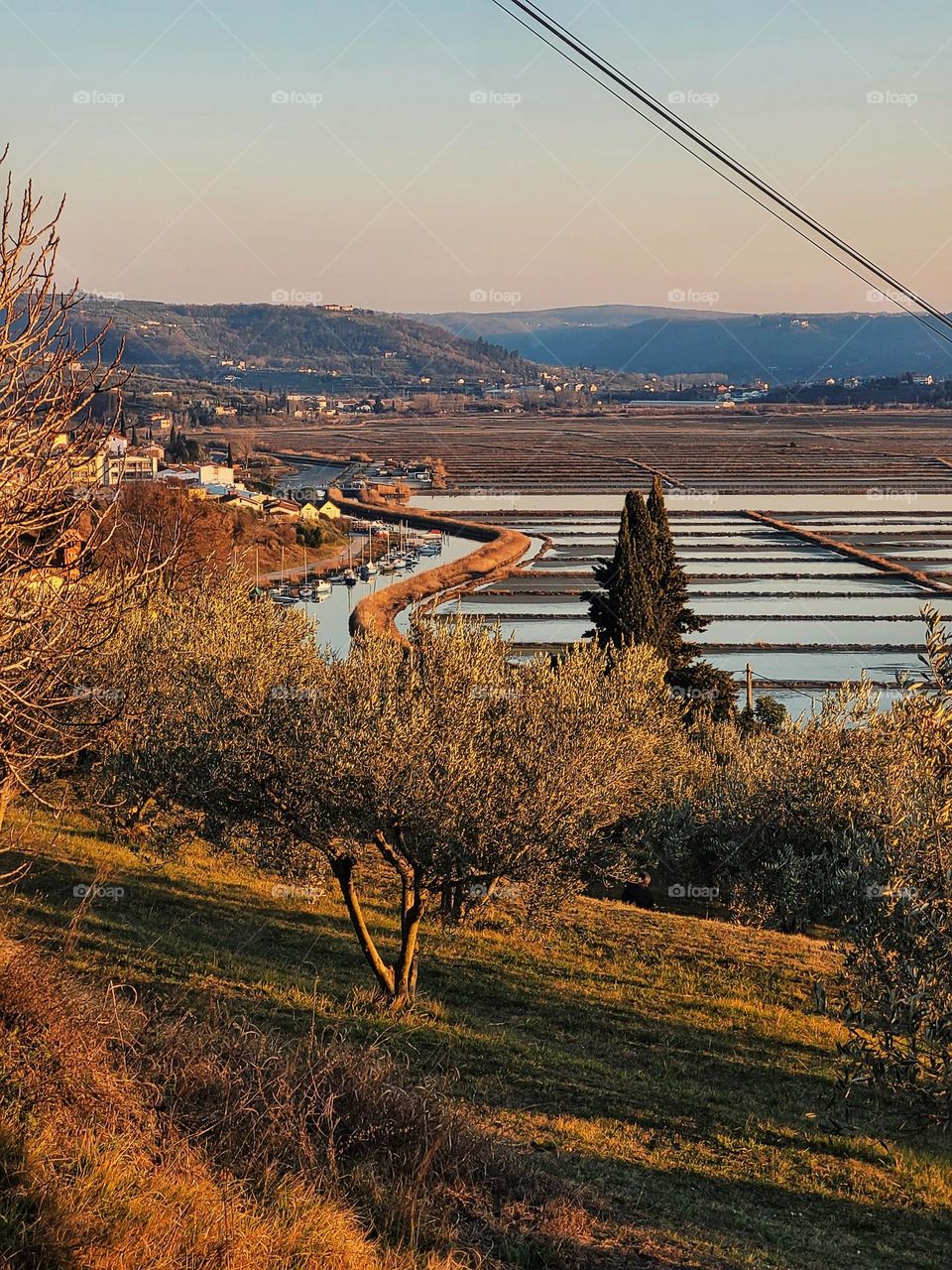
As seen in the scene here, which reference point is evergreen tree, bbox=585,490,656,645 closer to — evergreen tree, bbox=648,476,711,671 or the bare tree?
evergreen tree, bbox=648,476,711,671

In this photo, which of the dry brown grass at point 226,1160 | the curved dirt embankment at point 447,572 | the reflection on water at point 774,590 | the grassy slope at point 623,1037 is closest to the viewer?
the dry brown grass at point 226,1160

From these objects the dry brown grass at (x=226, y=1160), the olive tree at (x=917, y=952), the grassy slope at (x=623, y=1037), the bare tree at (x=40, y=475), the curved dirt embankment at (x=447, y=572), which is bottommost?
the grassy slope at (x=623, y=1037)

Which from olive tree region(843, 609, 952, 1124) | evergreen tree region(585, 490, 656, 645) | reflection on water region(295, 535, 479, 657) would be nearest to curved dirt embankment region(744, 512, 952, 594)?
reflection on water region(295, 535, 479, 657)

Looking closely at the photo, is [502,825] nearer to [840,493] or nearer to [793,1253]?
[793,1253]

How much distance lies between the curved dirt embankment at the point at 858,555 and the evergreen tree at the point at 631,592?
44.5 metres

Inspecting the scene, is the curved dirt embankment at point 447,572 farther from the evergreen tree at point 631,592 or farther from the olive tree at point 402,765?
the olive tree at point 402,765

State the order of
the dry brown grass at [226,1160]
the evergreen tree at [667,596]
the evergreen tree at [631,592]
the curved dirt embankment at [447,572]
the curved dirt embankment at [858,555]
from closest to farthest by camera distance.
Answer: the dry brown grass at [226,1160] → the evergreen tree at [631,592] → the evergreen tree at [667,596] → the curved dirt embankment at [447,572] → the curved dirt embankment at [858,555]

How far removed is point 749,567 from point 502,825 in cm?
8075

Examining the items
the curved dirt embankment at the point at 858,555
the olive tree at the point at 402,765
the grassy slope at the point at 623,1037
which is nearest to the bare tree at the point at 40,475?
the grassy slope at the point at 623,1037

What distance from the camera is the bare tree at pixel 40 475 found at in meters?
8.02

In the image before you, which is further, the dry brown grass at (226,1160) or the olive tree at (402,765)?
the olive tree at (402,765)

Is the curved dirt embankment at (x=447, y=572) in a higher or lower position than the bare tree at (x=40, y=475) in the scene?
higher

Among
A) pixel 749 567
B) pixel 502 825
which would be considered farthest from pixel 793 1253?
pixel 749 567

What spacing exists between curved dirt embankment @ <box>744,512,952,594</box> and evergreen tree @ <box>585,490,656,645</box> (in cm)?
4451
